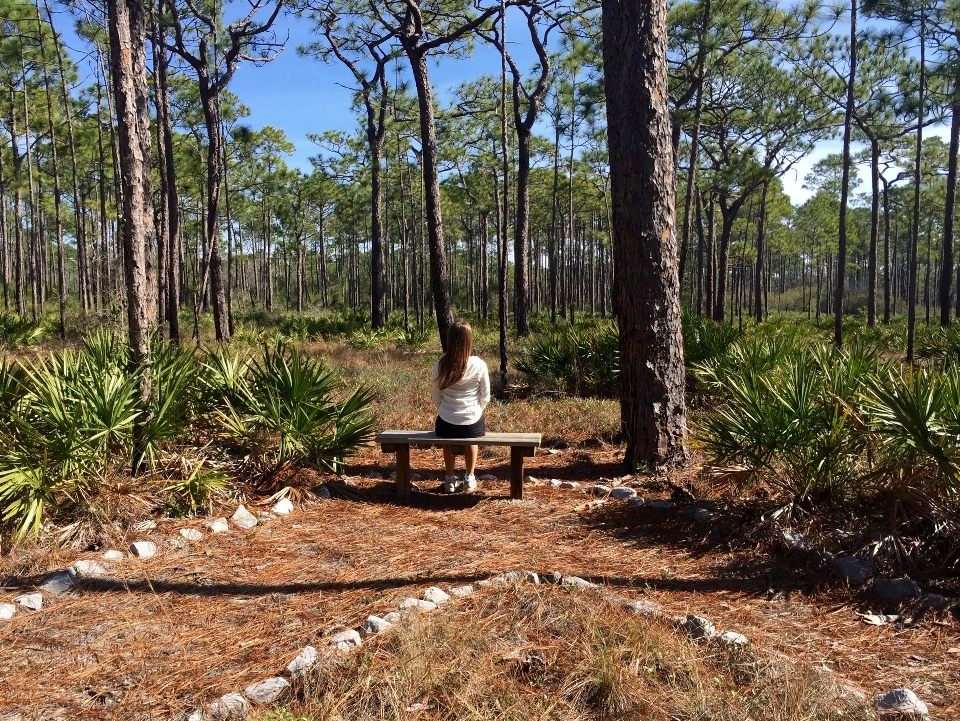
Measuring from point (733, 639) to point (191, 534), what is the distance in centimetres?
375

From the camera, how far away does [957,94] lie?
19000 mm

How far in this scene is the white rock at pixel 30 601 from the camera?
3.75 m

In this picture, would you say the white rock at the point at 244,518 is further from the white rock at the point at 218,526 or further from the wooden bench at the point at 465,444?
the wooden bench at the point at 465,444

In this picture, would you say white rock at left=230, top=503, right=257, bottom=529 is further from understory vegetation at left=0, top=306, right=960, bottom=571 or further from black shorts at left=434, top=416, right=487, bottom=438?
black shorts at left=434, top=416, right=487, bottom=438

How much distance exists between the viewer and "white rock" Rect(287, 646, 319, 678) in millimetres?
2906

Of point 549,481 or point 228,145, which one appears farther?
point 228,145

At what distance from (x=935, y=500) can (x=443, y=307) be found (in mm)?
10509

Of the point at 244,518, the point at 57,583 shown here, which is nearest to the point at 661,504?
the point at 244,518

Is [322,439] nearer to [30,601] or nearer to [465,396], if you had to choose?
[465,396]

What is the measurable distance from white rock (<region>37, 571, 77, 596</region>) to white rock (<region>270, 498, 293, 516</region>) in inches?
67.3

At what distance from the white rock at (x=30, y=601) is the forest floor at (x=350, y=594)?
5 centimetres

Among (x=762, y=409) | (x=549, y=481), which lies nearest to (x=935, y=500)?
(x=762, y=409)

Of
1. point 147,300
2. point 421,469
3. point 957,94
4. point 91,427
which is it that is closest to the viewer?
point 91,427

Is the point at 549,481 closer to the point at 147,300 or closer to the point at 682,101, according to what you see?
the point at 147,300
